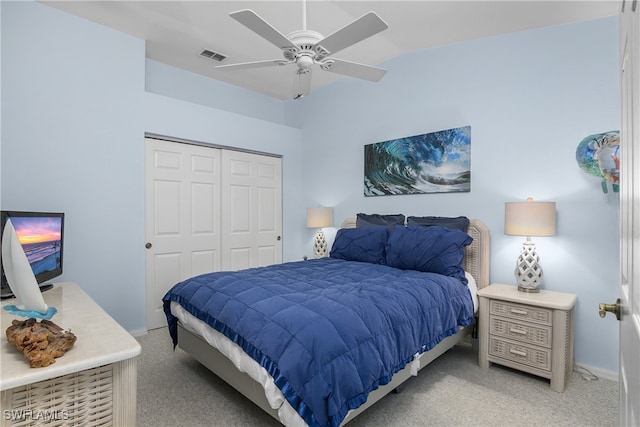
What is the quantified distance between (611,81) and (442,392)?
2.57 metres

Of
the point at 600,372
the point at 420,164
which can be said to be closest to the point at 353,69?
the point at 420,164

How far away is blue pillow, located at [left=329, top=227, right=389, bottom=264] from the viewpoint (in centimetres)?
323

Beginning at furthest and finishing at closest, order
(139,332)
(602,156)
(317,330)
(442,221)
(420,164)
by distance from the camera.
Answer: (420,164) < (139,332) < (442,221) < (602,156) < (317,330)

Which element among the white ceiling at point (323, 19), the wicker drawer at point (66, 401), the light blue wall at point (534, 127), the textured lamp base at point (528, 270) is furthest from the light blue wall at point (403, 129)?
the wicker drawer at point (66, 401)

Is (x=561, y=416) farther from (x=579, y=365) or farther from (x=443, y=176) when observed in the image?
(x=443, y=176)

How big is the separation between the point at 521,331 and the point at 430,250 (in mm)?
860

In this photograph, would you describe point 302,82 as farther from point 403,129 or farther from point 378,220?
point 378,220

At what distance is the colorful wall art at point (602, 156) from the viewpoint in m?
2.19

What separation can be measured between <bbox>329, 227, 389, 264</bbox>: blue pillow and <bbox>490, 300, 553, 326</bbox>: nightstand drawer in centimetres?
102

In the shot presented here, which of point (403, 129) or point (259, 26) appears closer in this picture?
point (259, 26)

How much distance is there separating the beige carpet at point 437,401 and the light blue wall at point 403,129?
1.90 ft

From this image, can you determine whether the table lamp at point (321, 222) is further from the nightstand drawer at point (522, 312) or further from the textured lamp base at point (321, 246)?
the nightstand drawer at point (522, 312)

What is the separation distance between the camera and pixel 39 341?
103 centimetres

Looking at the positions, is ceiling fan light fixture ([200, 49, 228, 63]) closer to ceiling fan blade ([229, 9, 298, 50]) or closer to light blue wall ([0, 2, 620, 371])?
light blue wall ([0, 2, 620, 371])
